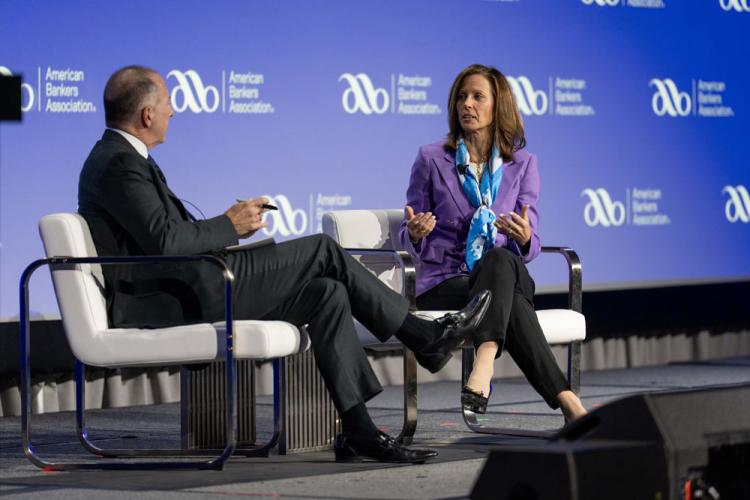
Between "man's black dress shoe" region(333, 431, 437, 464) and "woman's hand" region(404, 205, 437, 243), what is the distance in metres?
0.78

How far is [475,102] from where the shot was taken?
461 centimetres

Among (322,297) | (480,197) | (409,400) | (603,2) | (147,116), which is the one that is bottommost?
(409,400)

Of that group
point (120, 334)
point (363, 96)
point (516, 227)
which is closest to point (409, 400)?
point (516, 227)

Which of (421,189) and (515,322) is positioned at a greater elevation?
(421,189)

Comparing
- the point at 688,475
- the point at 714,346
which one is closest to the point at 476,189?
the point at 688,475

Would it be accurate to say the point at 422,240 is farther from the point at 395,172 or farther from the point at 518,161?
the point at 395,172

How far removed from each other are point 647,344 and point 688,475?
509 centimetres

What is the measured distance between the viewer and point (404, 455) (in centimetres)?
382

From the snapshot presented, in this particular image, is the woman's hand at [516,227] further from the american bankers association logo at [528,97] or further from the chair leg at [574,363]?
the american bankers association logo at [528,97]

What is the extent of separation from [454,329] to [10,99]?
1.56 m

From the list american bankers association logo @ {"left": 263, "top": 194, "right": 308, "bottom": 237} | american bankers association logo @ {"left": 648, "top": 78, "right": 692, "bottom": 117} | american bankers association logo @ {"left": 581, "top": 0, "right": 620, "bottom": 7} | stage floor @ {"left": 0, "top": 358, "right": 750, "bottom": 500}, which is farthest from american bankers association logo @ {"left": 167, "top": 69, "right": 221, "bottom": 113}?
american bankers association logo @ {"left": 648, "top": 78, "right": 692, "bottom": 117}

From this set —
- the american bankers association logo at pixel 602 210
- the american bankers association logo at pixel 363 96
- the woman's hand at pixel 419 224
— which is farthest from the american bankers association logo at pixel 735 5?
the woman's hand at pixel 419 224

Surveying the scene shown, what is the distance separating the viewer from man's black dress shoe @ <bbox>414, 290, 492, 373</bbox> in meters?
4.03

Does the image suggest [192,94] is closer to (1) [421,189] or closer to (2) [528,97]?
(1) [421,189]
